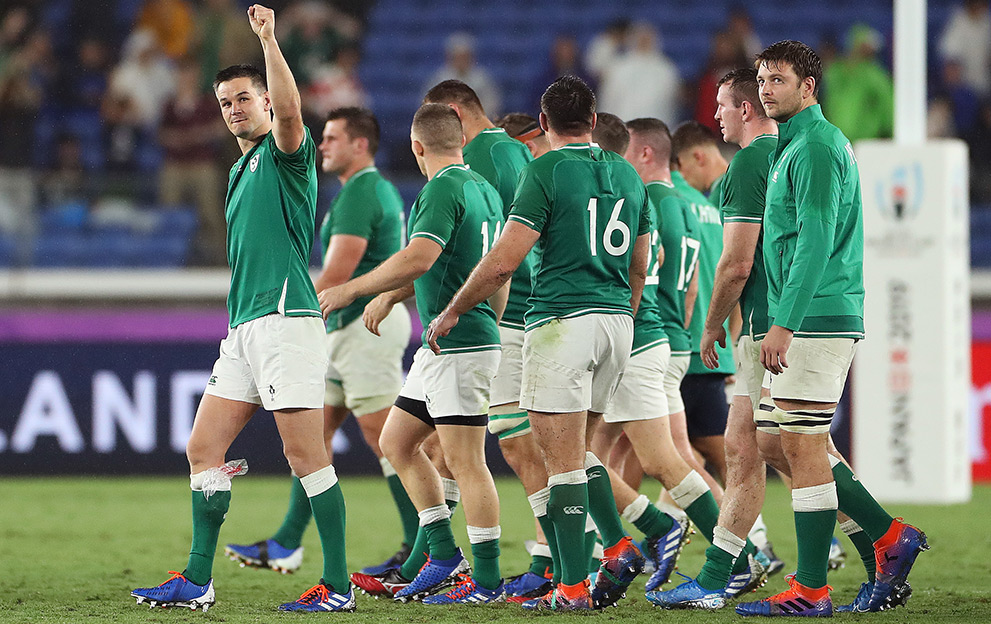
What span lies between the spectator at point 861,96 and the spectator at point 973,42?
1.51 metres

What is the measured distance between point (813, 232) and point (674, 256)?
5.70 ft

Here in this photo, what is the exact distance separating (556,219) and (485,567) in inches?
60.8

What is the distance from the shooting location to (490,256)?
536cm

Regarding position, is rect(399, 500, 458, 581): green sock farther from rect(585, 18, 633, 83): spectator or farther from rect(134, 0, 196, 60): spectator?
rect(134, 0, 196, 60): spectator

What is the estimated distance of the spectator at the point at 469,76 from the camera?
14.5 metres

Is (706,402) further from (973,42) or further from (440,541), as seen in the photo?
(973,42)

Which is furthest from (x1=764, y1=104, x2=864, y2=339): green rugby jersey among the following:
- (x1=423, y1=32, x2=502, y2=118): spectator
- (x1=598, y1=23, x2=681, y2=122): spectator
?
(x1=598, y1=23, x2=681, y2=122): spectator

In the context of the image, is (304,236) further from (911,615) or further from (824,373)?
(911,615)

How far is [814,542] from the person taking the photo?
5.37 m

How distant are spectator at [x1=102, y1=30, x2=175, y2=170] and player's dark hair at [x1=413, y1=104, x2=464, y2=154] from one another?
26.9 feet

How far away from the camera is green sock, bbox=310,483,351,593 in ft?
18.3

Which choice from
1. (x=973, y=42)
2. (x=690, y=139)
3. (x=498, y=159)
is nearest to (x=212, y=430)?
(x=498, y=159)

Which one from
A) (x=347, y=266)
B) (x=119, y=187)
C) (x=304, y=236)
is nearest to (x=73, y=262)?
(x=119, y=187)

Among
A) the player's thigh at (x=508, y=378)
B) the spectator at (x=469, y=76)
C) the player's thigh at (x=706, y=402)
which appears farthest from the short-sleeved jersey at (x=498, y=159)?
the spectator at (x=469, y=76)
